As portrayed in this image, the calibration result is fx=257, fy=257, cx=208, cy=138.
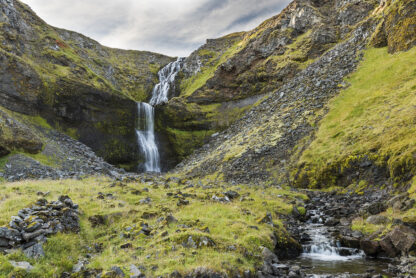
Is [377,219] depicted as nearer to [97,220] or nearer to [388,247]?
[388,247]

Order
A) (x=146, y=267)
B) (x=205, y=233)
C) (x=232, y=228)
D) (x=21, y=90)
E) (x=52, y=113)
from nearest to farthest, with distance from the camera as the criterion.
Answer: (x=146, y=267), (x=205, y=233), (x=232, y=228), (x=21, y=90), (x=52, y=113)

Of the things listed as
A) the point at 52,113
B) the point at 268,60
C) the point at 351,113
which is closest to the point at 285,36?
the point at 268,60

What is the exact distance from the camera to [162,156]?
60094mm

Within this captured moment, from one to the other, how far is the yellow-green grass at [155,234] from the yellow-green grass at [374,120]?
8982mm

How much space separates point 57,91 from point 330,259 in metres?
54.7

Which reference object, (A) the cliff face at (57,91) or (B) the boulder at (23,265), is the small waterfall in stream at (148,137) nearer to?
(A) the cliff face at (57,91)

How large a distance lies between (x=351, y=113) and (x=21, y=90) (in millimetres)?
52722

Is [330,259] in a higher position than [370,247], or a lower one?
lower

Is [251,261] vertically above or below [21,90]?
below

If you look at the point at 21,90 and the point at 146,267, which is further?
the point at 21,90

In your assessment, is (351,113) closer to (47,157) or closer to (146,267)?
(146,267)

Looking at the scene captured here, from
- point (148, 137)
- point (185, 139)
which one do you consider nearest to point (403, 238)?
point (185, 139)

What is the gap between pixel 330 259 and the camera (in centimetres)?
1329

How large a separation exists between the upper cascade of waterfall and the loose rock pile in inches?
2904
